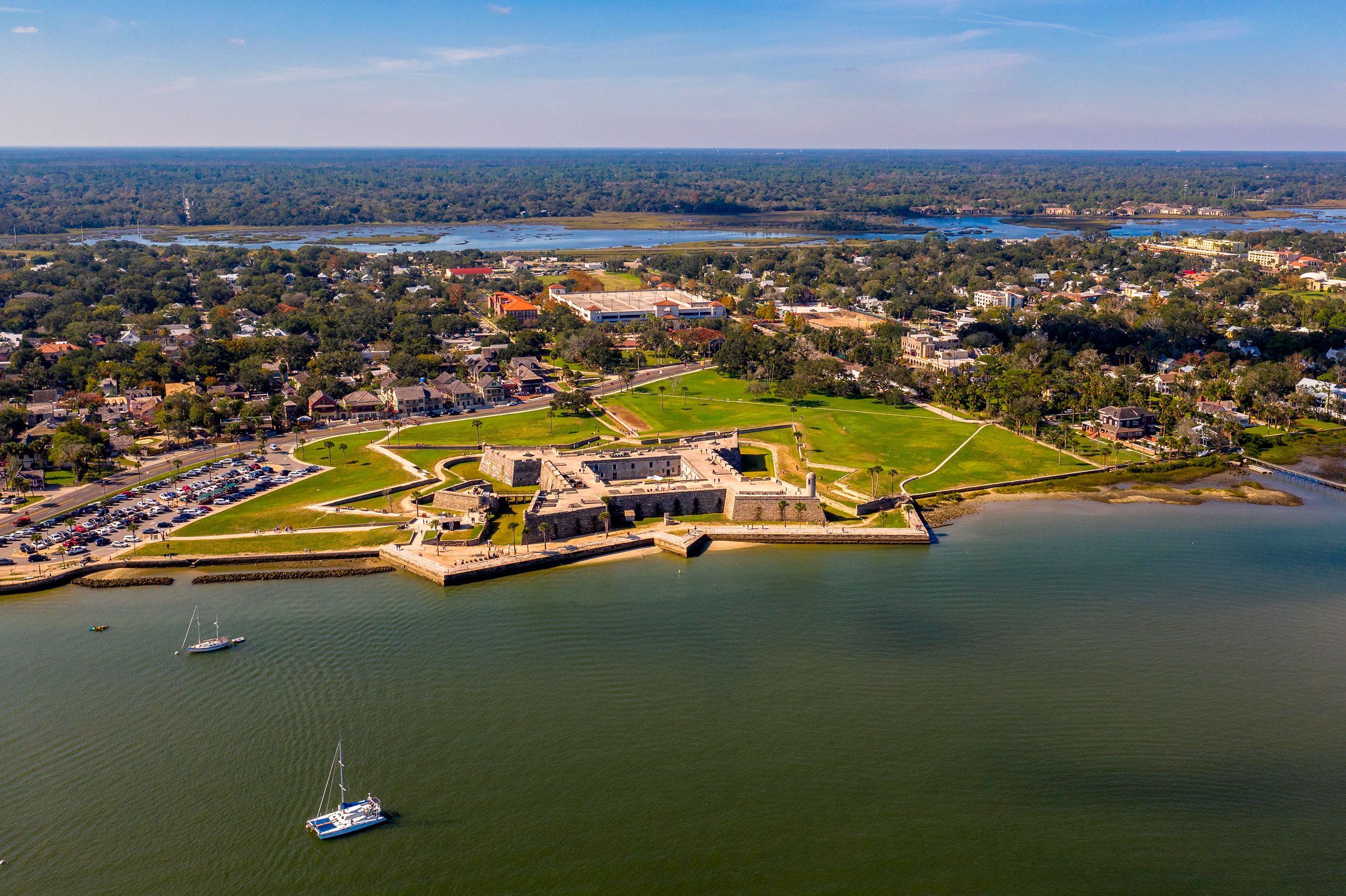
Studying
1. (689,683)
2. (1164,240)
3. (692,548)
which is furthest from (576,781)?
(1164,240)

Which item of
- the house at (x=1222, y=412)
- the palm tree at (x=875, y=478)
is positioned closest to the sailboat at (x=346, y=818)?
the palm tree at (x=875, y=478)

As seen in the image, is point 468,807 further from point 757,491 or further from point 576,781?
point 757,491

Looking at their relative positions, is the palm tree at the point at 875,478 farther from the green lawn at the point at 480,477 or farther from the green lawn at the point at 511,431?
the green lawn at the point at 480,477

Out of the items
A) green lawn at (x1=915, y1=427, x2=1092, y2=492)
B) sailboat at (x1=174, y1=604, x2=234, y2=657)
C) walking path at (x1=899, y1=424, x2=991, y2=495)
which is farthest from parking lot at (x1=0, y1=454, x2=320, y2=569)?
walking path at (x1=899, y1=424, x2=991, y2=495)

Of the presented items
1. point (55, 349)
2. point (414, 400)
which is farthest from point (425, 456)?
point (55, 349)

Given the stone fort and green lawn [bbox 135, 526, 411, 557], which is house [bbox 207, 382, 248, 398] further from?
green lawn [bbox 135, 526, 411, 557]
